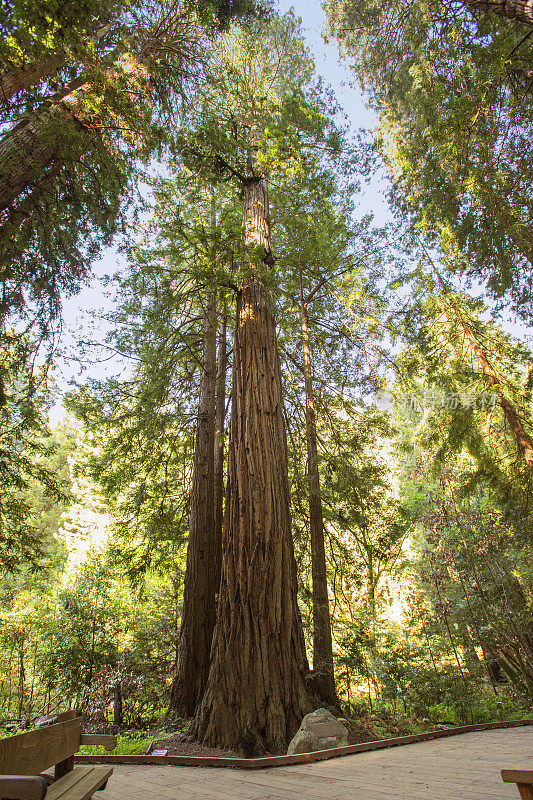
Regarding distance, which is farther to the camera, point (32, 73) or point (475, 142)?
point (475, 142)

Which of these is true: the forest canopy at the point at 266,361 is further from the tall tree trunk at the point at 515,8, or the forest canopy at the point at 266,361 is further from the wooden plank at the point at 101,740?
the wooden plank at the point at 101,740

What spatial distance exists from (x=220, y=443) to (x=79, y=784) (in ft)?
20.7

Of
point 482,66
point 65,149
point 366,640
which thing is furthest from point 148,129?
point 366,640

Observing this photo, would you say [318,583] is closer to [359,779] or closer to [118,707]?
[359,779]

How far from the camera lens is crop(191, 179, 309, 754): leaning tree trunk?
4195mm

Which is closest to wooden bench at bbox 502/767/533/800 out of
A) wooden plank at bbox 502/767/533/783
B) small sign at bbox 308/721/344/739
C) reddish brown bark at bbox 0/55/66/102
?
wooden plank at bbox 502/767/533/783

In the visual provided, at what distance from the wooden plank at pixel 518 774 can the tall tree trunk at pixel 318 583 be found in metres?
4.22

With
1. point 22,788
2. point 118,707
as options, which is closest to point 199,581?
point 118,707

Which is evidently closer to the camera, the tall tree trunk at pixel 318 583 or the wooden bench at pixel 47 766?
the wooden bench at pixel 47 766

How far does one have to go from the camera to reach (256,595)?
4.55 m

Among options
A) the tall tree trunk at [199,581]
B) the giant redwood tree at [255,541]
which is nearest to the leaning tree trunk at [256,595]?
the giant redwood tree at [255,541]

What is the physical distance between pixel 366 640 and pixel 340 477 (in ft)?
8.32

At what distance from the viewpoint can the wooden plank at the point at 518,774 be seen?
Result: 4.76 feet

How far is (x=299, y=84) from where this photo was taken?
9.46 m
